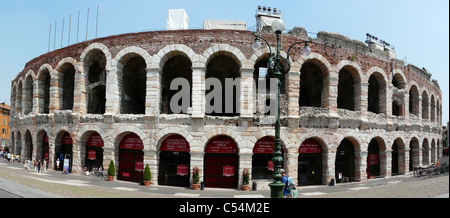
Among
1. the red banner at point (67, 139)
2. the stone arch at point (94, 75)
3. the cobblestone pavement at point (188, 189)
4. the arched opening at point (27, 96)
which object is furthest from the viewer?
the arched opening at point (27, 96)

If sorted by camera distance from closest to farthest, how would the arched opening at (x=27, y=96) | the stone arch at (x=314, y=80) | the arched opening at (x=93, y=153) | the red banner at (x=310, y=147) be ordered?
the red banner at (x=310, y=147)
the stone arch at (x=314, y=80)
the arched opening at (x=93, y=153)
the arched opening at (x=27, y=96)

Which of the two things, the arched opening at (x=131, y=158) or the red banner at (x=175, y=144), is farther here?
the arched opening at (x=131, y=158)

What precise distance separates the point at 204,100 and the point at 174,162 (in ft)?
18.0

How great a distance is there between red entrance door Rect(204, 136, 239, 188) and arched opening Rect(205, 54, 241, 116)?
2.82 meters

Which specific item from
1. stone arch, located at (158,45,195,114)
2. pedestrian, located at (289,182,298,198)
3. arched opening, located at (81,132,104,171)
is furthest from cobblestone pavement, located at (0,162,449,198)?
stone arch, located at (158,45,195,114)

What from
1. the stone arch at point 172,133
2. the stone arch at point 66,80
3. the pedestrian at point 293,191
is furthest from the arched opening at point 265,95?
the stone arch at point 66,80

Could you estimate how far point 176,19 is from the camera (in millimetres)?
24156

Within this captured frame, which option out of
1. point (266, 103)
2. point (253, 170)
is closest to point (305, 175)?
point (253, 170)

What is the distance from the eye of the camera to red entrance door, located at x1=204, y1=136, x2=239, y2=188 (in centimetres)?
1936

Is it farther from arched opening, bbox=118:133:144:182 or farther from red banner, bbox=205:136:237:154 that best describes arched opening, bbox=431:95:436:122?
arched opening, bbox=118:133:144:182

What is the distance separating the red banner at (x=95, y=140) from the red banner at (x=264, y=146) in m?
13.0

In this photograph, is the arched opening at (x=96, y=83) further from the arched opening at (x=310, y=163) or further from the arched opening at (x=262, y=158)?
the arched opening at (x=310, y=163)

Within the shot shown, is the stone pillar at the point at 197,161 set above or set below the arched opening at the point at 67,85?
below

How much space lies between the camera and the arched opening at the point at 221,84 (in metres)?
21.2
